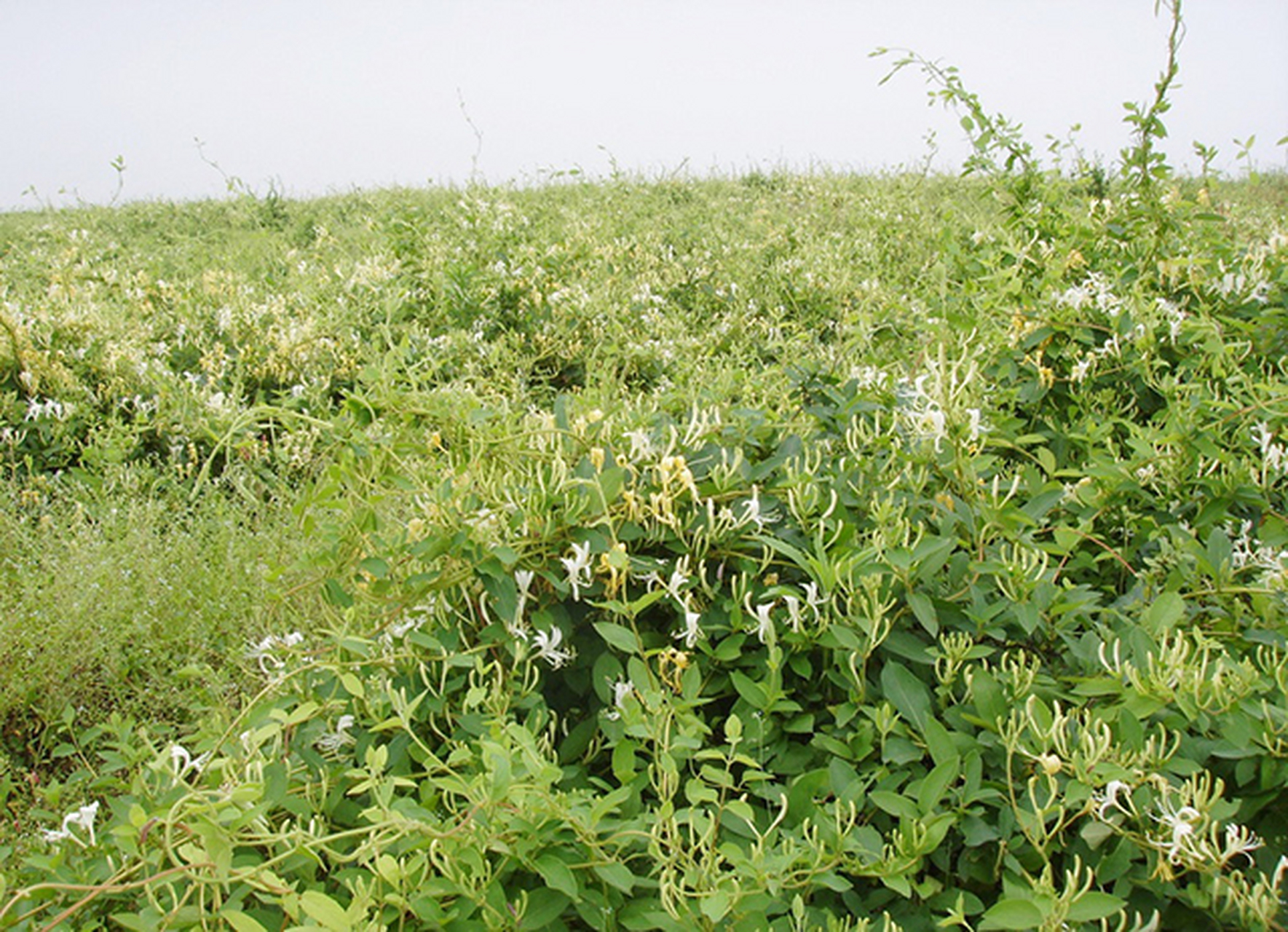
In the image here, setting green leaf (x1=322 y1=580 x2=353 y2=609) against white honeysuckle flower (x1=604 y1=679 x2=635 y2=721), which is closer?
white honeysuckle flower (x1=604 y1=679 x2=635 y2=721)

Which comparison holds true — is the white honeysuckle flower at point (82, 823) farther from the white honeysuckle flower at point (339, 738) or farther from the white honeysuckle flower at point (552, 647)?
the white honeysuckle flower at point (552, 647)

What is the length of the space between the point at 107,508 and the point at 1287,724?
12.8 feet

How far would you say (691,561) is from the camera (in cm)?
164

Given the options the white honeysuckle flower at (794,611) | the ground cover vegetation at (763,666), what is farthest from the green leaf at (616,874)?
the white honeysuckle flower at (794,611)

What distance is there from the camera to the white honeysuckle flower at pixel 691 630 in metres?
1.47

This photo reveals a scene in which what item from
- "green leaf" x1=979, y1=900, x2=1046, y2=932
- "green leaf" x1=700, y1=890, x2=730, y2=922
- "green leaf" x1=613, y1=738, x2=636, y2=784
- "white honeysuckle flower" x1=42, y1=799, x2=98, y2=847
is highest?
"green leaf" x1=613, y1=738, x2=636, y2=784

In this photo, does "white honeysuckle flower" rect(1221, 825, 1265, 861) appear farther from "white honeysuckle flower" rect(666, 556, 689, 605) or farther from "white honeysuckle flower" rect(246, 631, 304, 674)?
"white honeysuckle flower" rect(246, 631, 304, 674)

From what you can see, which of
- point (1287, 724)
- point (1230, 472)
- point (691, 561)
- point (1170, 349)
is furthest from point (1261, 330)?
point (691, 561)

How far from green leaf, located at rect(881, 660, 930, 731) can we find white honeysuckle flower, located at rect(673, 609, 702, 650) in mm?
295

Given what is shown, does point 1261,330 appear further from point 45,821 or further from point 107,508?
point 107,508

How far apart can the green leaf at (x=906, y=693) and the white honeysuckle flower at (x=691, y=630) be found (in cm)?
30

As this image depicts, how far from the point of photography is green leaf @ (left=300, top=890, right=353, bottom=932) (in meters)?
1.07

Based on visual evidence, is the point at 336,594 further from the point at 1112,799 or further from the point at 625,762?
the point at 1112,799

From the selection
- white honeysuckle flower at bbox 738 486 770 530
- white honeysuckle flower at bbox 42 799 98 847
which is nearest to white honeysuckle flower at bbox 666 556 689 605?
white honeysuckle flower at bbox 738 486 770 530
